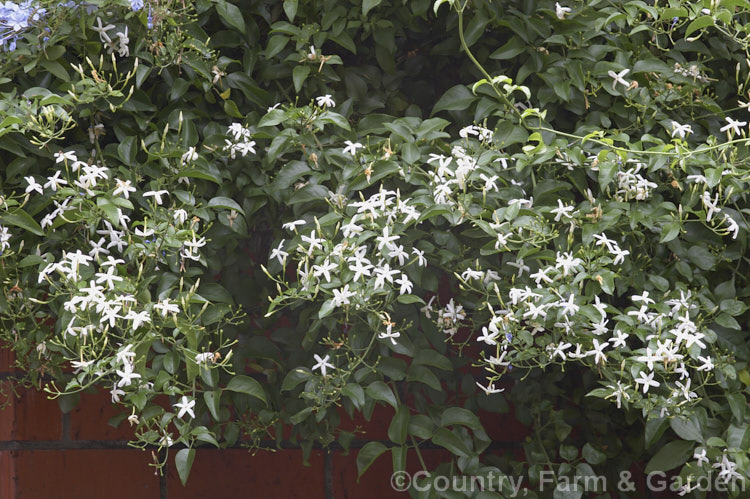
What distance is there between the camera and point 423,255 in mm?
1316

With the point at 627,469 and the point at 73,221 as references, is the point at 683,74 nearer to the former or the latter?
the point at 627,469

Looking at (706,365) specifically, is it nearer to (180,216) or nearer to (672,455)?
(672,455)

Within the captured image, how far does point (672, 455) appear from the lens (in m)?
1.31

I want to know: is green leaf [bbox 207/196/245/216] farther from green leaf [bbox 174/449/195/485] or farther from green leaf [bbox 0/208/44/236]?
green leaf [bbox 174/449/195/485]

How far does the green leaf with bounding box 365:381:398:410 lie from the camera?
4.06ft

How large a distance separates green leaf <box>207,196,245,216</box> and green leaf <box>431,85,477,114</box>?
0.41m

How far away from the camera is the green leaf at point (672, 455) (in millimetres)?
1307

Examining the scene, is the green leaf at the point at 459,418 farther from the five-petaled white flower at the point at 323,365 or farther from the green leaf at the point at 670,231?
the green leaf at the point at 670,231

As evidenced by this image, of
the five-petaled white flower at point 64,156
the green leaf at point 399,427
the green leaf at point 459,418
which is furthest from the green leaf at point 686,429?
the five-petaled white flower at point 64,156

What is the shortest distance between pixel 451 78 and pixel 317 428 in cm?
77

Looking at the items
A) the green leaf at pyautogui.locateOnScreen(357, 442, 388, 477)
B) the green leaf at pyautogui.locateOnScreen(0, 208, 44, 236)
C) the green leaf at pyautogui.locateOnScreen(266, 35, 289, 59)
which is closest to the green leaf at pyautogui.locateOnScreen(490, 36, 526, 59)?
the green leaf at pyautogui.locateOnScreen(266, 35, 289, 59)

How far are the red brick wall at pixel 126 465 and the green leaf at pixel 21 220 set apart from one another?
47 centimetres

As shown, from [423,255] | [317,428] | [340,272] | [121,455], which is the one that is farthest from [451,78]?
[121,455]

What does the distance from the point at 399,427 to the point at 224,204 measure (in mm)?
478
